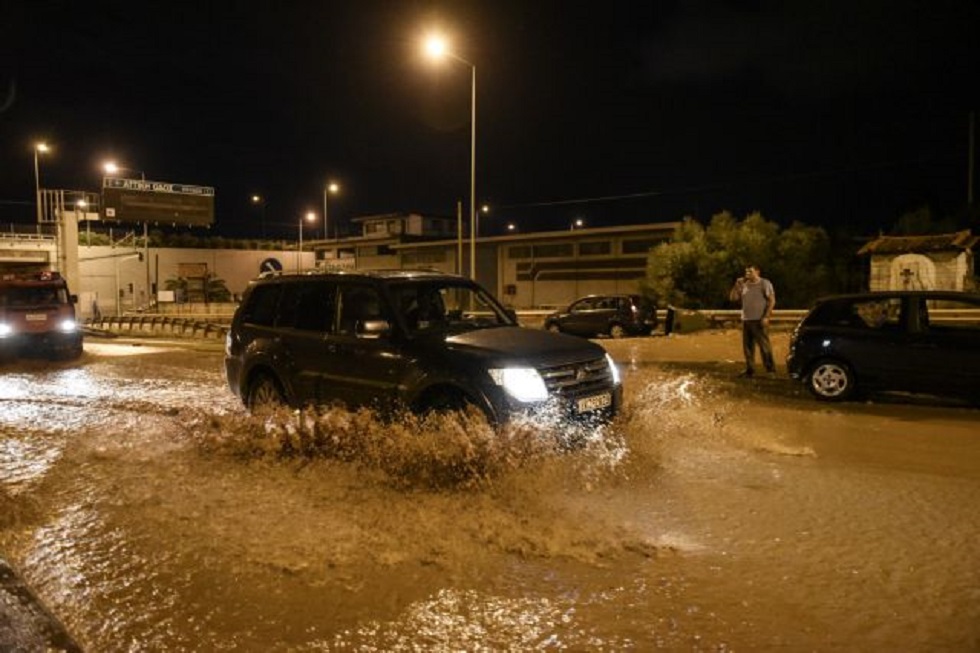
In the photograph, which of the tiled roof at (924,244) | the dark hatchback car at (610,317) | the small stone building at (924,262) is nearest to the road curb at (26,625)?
the dark hatchback car at (610,317)

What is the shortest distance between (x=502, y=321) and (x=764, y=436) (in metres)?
3.08

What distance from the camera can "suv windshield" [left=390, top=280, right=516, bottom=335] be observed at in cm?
754

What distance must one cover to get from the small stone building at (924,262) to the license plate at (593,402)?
20.1 metres

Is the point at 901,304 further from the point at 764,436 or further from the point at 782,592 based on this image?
the point at 782,592

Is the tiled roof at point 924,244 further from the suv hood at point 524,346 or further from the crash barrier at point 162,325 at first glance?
the crash barrier at point 162,325

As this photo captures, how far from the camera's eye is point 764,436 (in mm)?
8359

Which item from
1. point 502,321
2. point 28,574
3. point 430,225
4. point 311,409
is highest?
point 430,225

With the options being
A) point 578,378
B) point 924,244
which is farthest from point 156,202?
point 578,378

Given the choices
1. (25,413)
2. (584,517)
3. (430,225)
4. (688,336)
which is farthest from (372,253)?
(584,517)

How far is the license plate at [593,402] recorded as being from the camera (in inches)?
269

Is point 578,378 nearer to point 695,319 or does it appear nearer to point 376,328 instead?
point 376,328

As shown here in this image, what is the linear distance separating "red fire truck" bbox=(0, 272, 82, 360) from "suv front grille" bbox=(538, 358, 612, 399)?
50.2ft

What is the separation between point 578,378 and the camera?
6914mm

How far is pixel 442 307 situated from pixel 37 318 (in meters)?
13.7
